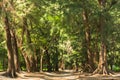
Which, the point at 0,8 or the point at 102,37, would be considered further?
the point at 102,37

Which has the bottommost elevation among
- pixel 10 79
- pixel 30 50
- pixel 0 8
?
pixel 10 79

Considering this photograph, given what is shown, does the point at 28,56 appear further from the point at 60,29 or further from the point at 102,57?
the point at 102,57

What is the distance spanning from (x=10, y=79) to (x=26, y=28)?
1462 cm

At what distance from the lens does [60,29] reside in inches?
1512

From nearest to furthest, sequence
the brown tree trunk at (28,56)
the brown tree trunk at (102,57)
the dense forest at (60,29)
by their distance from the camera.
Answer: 1. the dense forest at (60,29)
2. the brown tree trunk at (102,57)
3. the brown tree trunk at (28,56)

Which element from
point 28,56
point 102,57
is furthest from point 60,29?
point 102,57

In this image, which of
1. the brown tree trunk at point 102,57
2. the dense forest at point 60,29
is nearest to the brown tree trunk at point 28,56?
the dense forest at point 60,29

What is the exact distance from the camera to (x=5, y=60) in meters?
63.2

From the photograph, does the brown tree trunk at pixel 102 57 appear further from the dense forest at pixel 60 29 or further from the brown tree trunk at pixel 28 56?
the brown tree trunk at pixel 28 56

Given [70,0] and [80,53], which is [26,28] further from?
[70,0]

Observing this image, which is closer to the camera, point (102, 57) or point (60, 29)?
point (102, 57)

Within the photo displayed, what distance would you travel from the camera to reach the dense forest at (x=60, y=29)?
27.8 meters

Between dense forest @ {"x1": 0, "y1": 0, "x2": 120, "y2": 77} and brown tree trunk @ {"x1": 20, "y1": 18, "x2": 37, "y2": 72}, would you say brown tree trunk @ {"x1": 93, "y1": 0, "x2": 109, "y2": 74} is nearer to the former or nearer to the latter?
dense forest @ {"x1": 0, "y1": 0, "x2": 120, "y2": 77}

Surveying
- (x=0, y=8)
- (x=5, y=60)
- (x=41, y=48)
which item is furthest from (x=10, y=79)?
(x=5, y=60)
